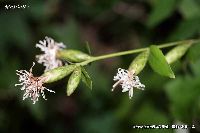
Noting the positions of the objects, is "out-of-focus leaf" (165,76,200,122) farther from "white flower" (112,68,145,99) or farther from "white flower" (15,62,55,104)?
"white flower" (15,62,55,104)

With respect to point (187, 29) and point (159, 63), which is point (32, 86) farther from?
point (187, 29)

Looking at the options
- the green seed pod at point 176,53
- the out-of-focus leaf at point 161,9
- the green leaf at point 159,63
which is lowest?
the green leaf at point 159,63

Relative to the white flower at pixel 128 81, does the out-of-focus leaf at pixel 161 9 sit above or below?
above

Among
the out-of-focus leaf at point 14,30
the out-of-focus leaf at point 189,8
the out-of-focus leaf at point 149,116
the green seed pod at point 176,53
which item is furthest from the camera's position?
the out-of-focus leaf at point 14,30

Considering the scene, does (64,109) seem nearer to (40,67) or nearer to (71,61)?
(40,67)

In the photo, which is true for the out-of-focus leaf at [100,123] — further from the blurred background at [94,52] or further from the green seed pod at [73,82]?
the green seed pod at [73,82]

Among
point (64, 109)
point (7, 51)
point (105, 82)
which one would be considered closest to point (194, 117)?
point (105, 82)

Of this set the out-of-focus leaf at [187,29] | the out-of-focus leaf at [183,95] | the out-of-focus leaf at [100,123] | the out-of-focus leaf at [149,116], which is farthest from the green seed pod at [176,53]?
the out-of-focus leaf at [100,123]
